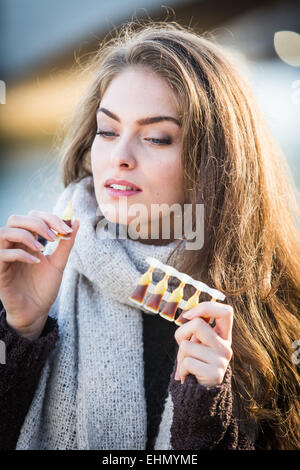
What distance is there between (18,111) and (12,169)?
41cm

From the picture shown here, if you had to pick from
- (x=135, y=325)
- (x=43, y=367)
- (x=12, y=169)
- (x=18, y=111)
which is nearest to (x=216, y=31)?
(x=18, y=111)

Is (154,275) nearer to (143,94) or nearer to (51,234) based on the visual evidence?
(51,234)

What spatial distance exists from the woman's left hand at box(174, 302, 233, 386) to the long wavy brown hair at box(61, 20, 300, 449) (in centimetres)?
28

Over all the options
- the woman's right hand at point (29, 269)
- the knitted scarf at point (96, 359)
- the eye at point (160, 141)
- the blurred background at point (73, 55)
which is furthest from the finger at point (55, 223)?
the blurred background at point (73, 55)

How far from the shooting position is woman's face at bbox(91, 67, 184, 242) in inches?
47.8

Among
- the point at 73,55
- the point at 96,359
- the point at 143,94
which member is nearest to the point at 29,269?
the point at 96,359

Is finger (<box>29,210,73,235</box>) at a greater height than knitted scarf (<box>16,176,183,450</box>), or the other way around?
finger (<box>29,210,73,235</box>)

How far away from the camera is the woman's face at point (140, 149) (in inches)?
47.8

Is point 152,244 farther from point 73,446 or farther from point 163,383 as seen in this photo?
point 73,446

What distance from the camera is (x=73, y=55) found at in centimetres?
271

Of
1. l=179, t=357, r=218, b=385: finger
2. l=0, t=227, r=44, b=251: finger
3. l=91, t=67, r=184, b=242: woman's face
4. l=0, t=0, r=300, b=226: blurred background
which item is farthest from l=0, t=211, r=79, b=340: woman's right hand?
l=0, t=0, r=300, b=226: blurred background

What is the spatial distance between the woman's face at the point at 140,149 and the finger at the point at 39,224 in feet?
0.75

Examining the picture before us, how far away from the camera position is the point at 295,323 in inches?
54.8

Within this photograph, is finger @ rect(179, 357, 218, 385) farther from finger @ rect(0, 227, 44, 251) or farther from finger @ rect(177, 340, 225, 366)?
finger @ rect(0, 227, 44, 251)
